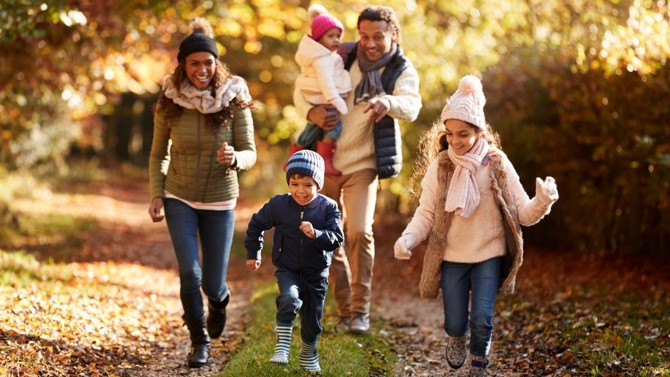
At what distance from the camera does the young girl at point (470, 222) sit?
5406mm

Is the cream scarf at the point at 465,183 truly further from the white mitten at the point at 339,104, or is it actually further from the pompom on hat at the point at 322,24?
the pompom on hat at the point at 322,24

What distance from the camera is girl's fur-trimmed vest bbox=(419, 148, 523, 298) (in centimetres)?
541

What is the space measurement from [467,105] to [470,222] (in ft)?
2.55

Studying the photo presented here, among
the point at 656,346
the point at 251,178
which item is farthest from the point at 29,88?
the point at 251,178

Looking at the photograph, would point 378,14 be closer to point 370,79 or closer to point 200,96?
point 370,79

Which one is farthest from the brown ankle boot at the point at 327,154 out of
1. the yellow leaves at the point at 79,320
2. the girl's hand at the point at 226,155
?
the yellow leaves at the point at 79,320

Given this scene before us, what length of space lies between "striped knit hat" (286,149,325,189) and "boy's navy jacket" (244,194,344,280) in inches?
6.8

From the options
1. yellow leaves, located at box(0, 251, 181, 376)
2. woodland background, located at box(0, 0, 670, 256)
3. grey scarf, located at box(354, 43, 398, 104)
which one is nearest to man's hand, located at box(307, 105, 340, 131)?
grey scarf, located at box(354, 43, 398, 104)

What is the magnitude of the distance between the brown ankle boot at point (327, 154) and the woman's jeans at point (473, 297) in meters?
1.58

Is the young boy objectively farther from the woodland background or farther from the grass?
A: the woodland background

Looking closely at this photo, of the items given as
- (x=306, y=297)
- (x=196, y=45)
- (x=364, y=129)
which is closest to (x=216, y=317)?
(x=306, y=297)

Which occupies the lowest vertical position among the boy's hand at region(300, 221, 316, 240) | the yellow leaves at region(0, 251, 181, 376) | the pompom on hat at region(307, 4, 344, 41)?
the yellow leaves at region(0, 251, 181, 376)

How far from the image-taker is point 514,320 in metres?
8.07

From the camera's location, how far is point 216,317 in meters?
6.71
